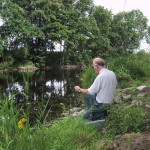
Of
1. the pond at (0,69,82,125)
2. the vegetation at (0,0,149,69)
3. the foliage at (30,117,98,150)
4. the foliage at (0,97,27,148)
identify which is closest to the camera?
the foliage at (0,97,27,148)

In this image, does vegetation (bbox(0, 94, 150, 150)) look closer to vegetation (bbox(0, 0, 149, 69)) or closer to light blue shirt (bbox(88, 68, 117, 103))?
light blue shirt (bbox(88, 68, 117, 103))

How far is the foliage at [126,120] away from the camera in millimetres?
4695

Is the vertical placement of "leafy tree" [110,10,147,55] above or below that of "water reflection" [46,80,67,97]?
above

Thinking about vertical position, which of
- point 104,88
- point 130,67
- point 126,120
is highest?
point 104,88

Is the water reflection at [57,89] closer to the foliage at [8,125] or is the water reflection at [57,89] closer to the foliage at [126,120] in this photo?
the foliage at [126,120]

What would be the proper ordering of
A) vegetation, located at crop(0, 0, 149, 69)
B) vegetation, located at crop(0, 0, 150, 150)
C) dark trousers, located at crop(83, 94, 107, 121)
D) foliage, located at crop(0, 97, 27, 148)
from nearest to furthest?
foliage, located at crop(0, 97, 27, 148), dark trousers, located at crop(83, 94, 107, 121), vegetation, located at crop(0, 0, 150, 150), vegetation, located at crop(0, 0, 149, 69)

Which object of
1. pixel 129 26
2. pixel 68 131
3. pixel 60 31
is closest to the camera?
pixel 68 131

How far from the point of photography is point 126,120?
4715 millimetres

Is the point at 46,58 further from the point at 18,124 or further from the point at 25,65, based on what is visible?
the point at 18,124

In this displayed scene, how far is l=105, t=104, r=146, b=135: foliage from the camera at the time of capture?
4.70m

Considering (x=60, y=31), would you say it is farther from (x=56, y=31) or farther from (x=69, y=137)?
(x=69, y=137)

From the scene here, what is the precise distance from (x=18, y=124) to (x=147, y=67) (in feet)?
34.2

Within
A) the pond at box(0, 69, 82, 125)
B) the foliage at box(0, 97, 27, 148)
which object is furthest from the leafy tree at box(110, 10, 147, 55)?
the foliage at box(0, 97, 27, 148)

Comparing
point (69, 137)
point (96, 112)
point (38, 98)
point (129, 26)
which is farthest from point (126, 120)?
point (129, 26)
